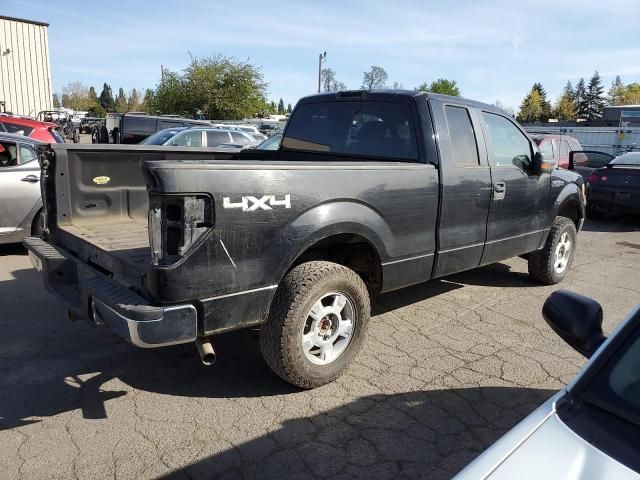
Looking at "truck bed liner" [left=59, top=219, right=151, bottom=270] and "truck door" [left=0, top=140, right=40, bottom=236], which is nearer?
"truck bed liner" [left=59, top=219, right=151, bottom=270]

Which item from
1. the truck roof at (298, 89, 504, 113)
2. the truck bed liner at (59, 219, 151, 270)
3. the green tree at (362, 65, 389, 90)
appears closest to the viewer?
the truck bed liner at (59, 219, 151, 270)

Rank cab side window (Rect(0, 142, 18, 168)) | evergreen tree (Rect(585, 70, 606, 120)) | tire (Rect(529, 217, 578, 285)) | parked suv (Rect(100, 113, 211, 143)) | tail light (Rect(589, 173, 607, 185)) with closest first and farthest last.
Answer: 1. tire (Rect(529, 217, 578, 285))
2. cab side window (Rect(0, 142, 18, 168))
3. tail light (Rect(589, 173, 607, 185))
4. parked suv (Rect(100, 113, 211, 143))
5. evergreen tree (Rect(585, 70, 606, 120))

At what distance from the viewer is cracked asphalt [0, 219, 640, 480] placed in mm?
2764

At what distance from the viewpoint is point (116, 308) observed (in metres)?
2.77

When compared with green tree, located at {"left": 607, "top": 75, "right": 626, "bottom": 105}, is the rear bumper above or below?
below

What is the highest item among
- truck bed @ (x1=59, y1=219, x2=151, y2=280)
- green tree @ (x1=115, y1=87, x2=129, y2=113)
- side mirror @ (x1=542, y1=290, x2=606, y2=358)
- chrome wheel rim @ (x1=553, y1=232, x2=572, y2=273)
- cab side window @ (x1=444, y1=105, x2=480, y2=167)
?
green tree @ (x1=115, y1=87, x2=129, y2=113)

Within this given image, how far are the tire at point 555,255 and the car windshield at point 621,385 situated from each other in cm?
439

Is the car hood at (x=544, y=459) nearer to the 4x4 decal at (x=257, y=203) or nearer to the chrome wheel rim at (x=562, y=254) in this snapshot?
the 4x4 decal at (x=257, y=203)

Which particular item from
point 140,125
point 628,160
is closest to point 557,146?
point 628,160

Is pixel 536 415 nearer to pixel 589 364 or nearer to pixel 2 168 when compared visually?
pixel 589 364

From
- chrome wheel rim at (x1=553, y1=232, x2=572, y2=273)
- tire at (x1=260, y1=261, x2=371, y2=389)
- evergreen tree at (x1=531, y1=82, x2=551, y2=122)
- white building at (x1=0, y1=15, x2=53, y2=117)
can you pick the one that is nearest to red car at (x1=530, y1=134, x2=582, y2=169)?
chrome wheel rim at (x1=553, y1=232, x2=572, y2=273)

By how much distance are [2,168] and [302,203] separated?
204 inches

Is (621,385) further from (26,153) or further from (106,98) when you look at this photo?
(106,98)

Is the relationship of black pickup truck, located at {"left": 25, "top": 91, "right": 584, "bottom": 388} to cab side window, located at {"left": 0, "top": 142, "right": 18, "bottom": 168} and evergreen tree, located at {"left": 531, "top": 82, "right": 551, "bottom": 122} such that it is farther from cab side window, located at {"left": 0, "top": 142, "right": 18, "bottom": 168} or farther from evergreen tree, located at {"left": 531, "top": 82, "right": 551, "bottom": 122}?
evergreen tree, located at {"left": 531, "top": 82, "right": 551, "bottom": 122}
